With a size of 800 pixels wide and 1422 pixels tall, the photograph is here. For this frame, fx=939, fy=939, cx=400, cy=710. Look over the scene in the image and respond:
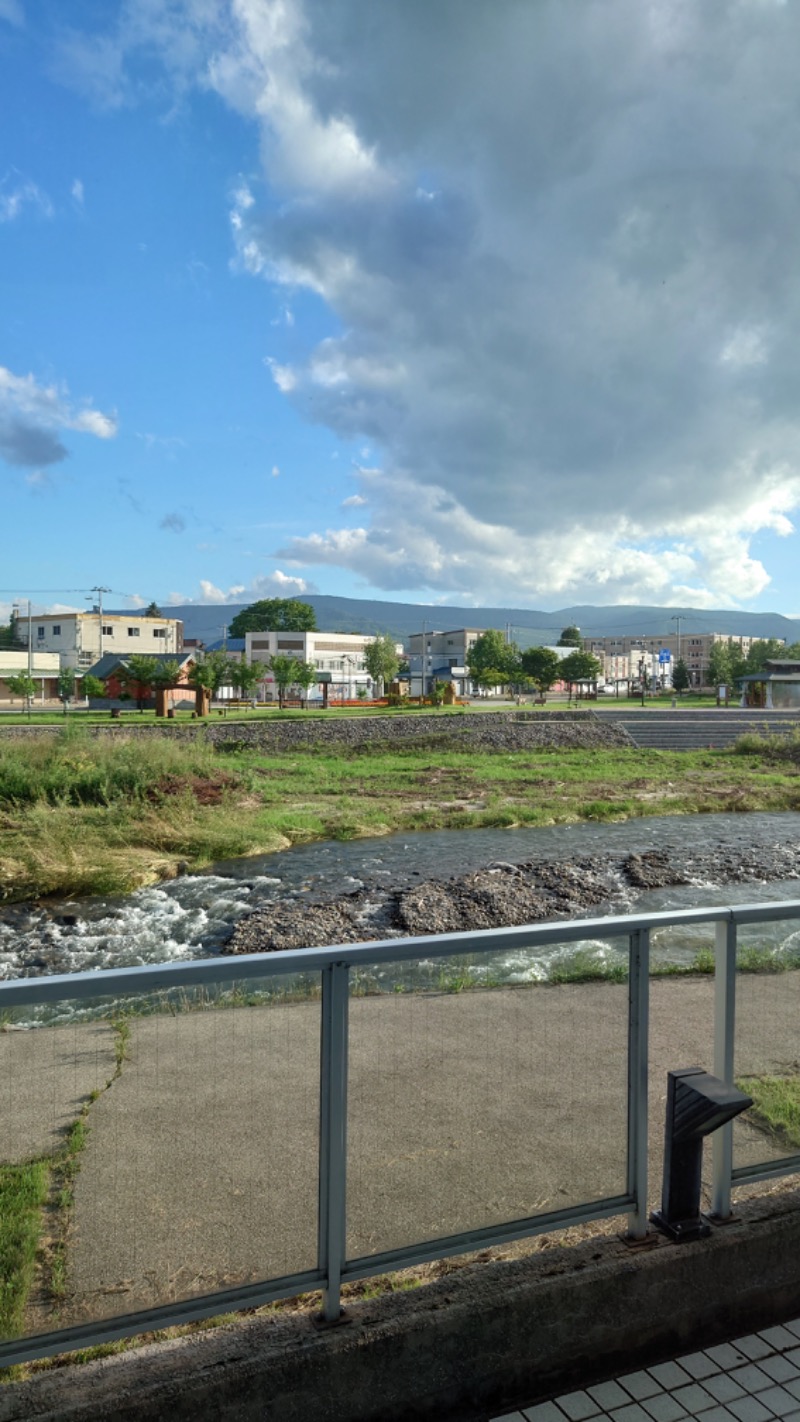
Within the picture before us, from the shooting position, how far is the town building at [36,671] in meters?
95.1

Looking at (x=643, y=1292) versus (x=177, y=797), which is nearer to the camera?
(x=643, y=1292)

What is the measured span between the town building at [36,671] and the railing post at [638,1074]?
94996 millimetres

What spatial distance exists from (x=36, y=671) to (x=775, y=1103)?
11056cm

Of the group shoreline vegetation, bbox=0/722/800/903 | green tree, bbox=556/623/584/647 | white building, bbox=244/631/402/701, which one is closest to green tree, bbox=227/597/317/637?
white building, bbox=244/631/402/701

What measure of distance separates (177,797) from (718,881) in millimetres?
12190

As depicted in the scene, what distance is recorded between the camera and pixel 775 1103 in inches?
124

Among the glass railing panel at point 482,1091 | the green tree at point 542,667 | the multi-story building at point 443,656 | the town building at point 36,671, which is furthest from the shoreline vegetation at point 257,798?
the multi-story building at point 443,656

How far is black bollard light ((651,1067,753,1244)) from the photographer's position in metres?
3.01

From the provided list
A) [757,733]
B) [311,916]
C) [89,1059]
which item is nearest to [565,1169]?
[89,1059]

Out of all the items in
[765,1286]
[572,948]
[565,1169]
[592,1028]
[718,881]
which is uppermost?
[572,948]

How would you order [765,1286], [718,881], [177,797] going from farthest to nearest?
1. [177,797]
2. [718,881]
3. [765,1286]

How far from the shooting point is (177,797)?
22.1m

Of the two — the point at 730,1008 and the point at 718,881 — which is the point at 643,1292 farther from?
the point at 718,881

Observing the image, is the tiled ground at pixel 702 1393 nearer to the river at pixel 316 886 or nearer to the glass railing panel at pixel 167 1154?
the glass railing panel at pixel 167 1154
